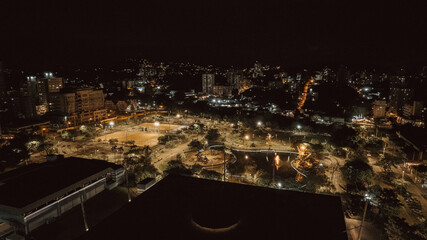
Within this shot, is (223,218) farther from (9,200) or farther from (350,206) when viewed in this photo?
(9,200)

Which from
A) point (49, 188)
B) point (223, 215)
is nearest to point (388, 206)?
point (223, 215)

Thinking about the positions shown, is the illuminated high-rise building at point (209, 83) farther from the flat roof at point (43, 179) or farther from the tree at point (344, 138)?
the flat roof at point (43, 179)

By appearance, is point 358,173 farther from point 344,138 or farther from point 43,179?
point 43,179

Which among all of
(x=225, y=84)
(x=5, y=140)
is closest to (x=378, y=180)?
(x=5, y=140)

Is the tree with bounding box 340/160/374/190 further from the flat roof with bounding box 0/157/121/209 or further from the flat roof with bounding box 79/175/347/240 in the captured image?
the flat roof with bounding box 0/157/121/209

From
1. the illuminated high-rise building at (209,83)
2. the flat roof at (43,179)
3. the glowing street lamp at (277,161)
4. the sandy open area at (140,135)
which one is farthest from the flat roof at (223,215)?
the illuminated high-rise building at (209,83)
